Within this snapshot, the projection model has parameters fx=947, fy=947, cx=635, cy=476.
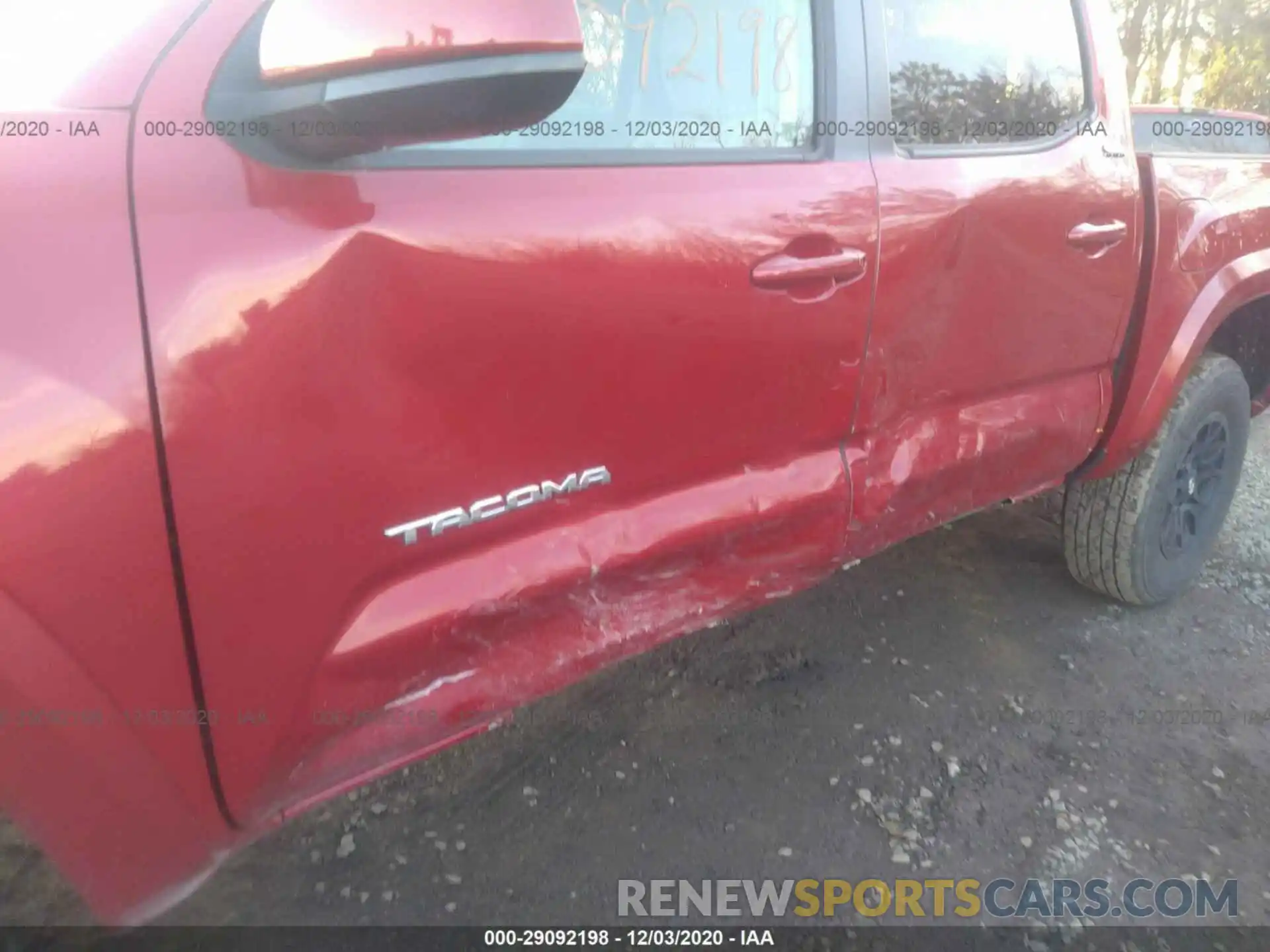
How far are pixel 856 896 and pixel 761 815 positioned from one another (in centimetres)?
28

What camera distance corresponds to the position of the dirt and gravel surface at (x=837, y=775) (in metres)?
1.96

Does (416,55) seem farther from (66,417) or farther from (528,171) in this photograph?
(66,417)

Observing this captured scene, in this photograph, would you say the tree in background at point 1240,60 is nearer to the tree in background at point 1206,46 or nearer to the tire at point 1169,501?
the tree in background at point 1206,46

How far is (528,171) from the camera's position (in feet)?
4.56

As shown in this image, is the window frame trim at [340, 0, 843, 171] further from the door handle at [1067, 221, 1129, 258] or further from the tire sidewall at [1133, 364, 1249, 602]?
the tire sidewall at [1133, 364, 1249, 602]

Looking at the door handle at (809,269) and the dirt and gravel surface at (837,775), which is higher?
the door handle at (809,269)

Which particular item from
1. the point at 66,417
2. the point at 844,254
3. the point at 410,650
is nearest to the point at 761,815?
the point at 410,650

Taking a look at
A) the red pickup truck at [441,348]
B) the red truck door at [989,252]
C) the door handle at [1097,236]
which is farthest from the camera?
the door handle at [1097,236]

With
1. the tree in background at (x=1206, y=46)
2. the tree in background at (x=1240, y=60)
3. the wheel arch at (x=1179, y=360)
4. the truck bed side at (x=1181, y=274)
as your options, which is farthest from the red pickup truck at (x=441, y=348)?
the tree in background at (x=1240, y=60)

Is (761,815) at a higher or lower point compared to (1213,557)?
higher

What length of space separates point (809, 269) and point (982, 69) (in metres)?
0.93

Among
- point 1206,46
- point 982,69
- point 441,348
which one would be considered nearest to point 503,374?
point 441,348

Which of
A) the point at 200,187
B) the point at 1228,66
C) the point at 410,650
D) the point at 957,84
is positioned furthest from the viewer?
the point at 1228,66

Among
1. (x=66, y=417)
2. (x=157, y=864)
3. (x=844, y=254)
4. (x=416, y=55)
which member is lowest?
(x=157, y=864)
